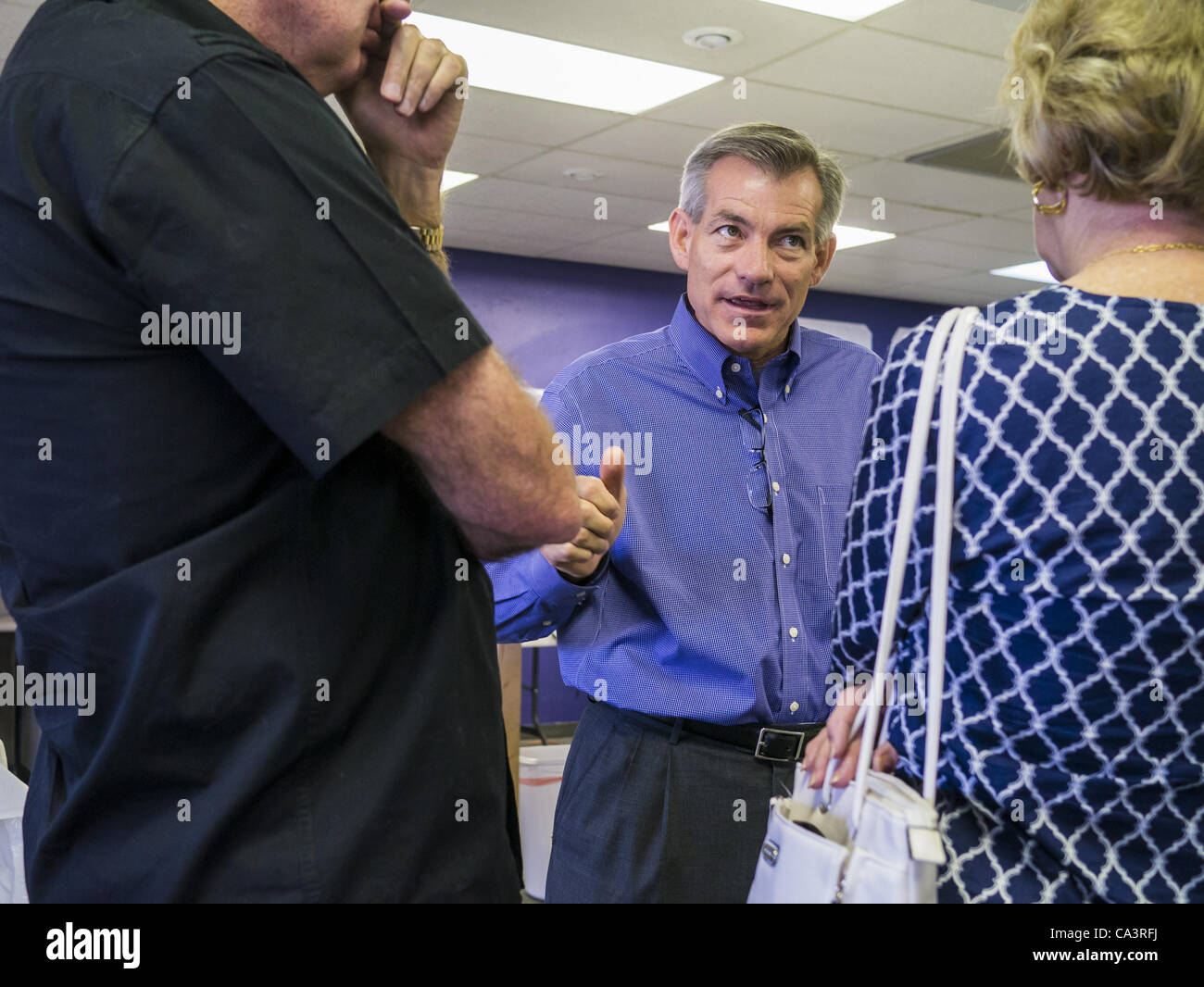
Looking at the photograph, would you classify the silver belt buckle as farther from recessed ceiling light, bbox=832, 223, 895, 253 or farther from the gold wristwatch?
recessed ceiling light, bbox=832, 223, 895, 253

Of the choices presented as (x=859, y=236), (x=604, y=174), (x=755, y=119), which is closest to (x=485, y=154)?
(x=604, y=174)

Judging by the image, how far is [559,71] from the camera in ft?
13.8

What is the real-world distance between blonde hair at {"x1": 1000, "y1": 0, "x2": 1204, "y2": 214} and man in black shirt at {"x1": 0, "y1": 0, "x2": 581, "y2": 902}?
0.46m

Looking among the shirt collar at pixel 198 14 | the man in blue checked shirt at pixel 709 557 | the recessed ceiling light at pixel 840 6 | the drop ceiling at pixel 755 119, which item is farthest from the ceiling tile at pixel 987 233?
the shirt collar at pixel 198 14

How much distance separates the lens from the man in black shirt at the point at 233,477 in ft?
2.37

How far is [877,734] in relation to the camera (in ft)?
2.88

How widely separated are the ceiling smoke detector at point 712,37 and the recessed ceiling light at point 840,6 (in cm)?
27

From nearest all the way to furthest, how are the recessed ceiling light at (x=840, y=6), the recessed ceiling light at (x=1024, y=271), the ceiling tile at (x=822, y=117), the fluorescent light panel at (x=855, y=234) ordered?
1. the recessed ceiling light at (x=840, y=6)
2. the ceiling tile at (x=822, y=117)
3. the fluorescent light panel at (x=855, y=234)
4. the recessed ceiling light at (x=1024, y=271)

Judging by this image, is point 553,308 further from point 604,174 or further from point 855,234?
point 604,174

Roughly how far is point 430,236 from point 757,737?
80cm

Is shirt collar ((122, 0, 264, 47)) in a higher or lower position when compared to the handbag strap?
higher

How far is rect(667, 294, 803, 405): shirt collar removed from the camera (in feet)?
5.53

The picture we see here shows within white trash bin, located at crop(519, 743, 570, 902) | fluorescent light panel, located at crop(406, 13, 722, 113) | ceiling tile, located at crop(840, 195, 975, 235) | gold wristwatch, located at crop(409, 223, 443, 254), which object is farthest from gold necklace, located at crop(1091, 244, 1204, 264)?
ceiling tile, located at crop(840, 195, 975, 235)

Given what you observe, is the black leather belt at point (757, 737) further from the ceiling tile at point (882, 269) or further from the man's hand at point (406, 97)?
the ceiling tile at point (882, 269)
